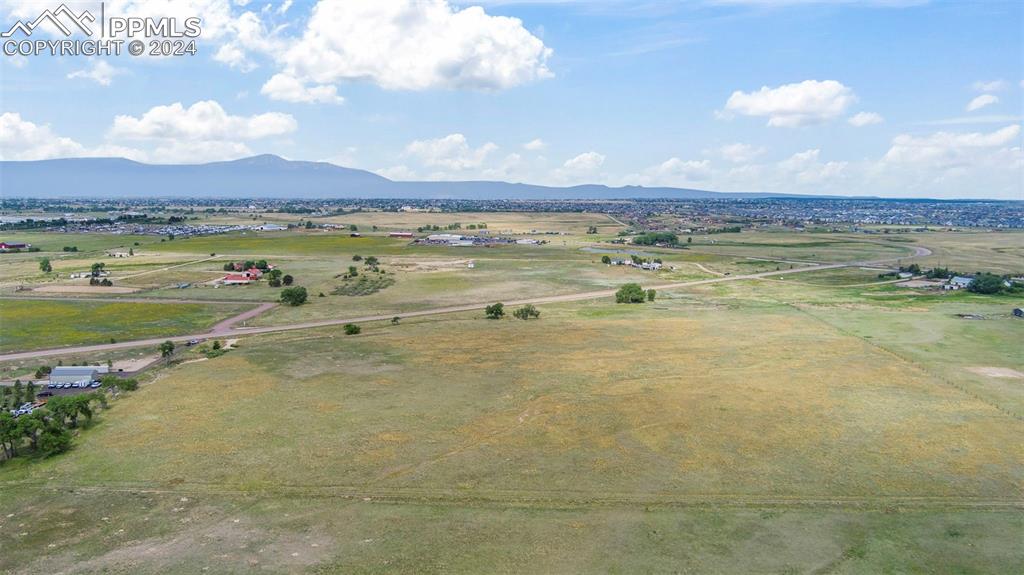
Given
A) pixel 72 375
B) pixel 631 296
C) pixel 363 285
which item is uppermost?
pixel 363 285

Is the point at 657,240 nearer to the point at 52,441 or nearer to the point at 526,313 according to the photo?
the point at 526,313

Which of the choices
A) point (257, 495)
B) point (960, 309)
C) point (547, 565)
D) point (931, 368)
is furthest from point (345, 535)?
point (960, 309)

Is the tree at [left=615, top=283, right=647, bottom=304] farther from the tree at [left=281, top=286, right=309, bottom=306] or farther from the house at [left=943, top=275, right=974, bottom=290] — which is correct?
the house at [left=943, top=275, right=974, bottom=290]

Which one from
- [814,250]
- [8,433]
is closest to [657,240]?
[814,250]

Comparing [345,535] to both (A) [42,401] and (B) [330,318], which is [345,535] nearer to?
(A) [42,401]

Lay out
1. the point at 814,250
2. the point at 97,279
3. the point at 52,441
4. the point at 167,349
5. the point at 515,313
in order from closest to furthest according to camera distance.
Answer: the point at 52,441 < the point at 167,349 < the point at 515,313 < the point at 97,279 < the point at 814,250

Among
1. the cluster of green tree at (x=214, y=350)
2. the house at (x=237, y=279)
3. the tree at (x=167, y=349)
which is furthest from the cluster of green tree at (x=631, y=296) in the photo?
the house at (x=237, y=279)

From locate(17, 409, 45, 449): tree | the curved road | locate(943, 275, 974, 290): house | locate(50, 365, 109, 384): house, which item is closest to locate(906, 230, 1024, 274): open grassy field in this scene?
locate(943, 275, 974, 290): house
